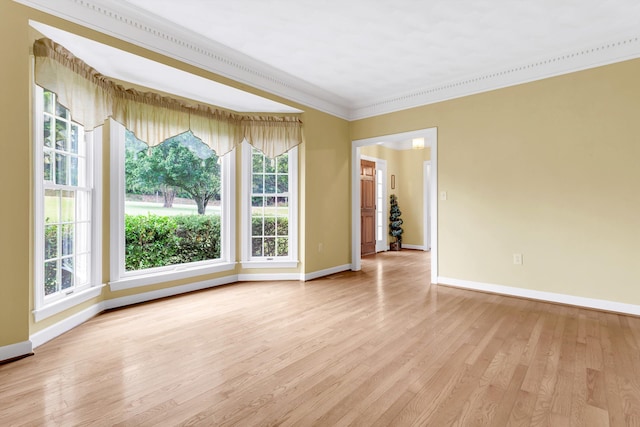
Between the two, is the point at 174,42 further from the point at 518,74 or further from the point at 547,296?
→ the point at 547,296

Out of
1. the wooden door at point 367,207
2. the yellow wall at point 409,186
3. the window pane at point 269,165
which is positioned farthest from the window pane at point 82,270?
the yellow wall at point 409,186

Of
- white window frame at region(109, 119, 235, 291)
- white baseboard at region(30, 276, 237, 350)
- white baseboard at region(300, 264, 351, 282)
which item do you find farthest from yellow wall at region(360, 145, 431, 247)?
white window frame at region(109, 119, 235, 291)

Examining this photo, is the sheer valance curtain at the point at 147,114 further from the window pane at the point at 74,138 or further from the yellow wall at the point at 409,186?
the yellow wall at the point at 409,186

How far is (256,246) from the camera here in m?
4.82

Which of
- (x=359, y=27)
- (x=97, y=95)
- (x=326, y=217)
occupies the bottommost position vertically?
(x=326, y=217)

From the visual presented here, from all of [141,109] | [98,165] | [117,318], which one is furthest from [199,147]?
[117,318]

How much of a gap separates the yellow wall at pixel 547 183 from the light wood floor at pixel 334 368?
0.52 m

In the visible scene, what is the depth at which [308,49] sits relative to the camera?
3.52 m

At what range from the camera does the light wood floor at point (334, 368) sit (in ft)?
5.67

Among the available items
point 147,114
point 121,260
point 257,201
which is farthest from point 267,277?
point 147,114

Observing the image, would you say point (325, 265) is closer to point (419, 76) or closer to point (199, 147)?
point (199, 147)

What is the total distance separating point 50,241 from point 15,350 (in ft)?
3.01

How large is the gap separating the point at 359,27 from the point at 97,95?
2.65 metres

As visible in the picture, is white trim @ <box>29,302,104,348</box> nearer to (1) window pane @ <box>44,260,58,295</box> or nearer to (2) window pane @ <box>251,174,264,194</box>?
(1) window pane @ <box>44,260,58,295</box>
